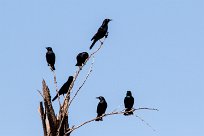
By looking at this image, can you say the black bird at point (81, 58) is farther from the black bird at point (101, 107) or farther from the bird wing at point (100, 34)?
the black bird at point (101, 107)

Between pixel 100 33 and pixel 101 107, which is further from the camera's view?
pixel 101 107

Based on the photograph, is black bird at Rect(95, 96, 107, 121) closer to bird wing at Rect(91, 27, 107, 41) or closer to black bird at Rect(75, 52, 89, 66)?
black bird at Rect(75, 52, 89, 66)

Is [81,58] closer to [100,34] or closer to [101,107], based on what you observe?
[100,34]

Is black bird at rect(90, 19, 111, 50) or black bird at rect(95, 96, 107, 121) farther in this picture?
black bird at rect(95, 96, 107, 121)

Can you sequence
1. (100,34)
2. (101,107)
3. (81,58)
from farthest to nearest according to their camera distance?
1. (101,107)
2. (81,58)
3. (100,34)

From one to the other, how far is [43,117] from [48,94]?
48 centimetres

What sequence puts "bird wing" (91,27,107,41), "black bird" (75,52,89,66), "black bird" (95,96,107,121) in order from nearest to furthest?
1. "bird wing" (91,27,107,41)
2. "black bird" (75,52,89,66)
3. "black bird" (95,96,107,121)

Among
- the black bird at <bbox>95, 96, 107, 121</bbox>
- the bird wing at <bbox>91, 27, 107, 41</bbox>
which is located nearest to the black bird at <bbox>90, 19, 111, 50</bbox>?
the bird wing at <bbox>91, 27, 107, 41</bbox>

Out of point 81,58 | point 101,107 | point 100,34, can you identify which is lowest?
point 101,107

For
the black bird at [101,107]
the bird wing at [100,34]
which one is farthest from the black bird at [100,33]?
the black bird at [101,107]

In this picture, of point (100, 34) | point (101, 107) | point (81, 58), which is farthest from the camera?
point (101, 107)

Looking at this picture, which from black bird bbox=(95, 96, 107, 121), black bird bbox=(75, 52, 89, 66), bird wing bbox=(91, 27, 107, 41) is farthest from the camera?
black bird bbox=(95, 96, 107, 121)

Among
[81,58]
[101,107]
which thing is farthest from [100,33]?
[101,107]

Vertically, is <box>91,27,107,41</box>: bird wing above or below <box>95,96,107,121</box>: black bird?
above
